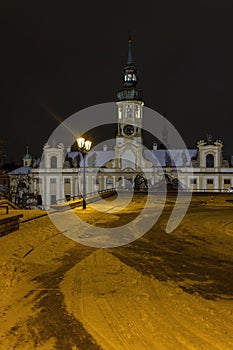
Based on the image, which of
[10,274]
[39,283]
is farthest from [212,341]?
[10,274]

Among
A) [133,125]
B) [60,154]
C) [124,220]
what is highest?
[133,125]

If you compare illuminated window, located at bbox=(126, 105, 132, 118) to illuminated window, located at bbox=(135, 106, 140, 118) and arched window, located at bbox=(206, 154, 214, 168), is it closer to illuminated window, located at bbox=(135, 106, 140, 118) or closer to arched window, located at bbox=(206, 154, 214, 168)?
illuminated window, located at bbox=(135, 106, 140, 118)

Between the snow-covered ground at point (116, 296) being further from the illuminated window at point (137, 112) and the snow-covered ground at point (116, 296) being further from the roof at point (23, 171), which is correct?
the roof at point (23, 171)

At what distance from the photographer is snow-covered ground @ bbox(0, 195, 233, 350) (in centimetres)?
575

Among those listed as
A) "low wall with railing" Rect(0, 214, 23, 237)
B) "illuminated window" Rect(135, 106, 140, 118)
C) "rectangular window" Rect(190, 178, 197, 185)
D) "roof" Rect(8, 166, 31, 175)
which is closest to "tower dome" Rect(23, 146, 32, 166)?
"roof" Rect(8, 166, 31, 175)

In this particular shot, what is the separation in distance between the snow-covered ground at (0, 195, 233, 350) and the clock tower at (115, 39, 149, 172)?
6541 centimetres

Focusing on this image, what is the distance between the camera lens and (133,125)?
79.9 m

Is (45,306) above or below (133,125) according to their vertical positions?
below

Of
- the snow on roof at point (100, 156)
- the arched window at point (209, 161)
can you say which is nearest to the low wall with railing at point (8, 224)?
the arched window at point (209, 161)

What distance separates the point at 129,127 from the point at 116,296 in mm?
73588

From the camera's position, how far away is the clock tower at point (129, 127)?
78750mm

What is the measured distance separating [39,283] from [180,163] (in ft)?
241

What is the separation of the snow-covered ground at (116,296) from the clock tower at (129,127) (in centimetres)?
6541

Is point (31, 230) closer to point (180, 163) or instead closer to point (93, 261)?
point (93, 261)
